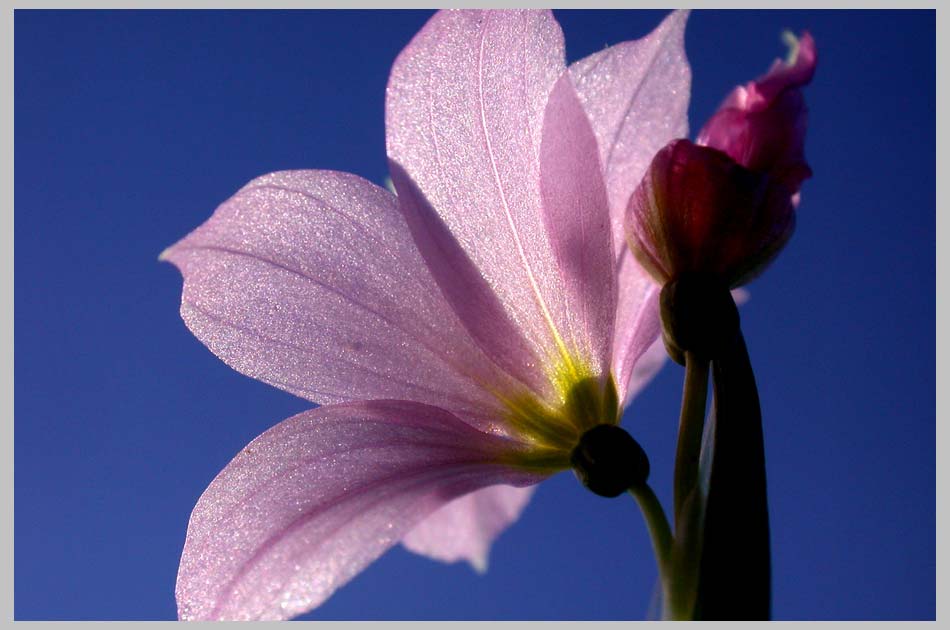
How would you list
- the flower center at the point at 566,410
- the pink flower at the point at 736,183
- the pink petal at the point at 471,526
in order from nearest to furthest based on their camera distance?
1. the pink flower at the point at 736,183
2. the flower center at the point at 566,410
3. the pink petal at the point at 471,526

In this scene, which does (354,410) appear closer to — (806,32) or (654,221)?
(654,221)

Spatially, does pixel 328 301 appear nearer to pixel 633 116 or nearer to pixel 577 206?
pixel 577 206

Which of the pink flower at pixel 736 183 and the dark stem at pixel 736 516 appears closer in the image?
the dark stem at pixel 736 516

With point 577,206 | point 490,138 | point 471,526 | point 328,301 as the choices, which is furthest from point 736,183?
point 471,526

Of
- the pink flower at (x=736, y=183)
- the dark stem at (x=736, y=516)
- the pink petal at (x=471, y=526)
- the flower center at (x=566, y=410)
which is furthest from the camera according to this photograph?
the pink petal at (x=471, y=526)

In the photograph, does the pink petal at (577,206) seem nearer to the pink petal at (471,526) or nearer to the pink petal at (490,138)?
the pink petal at (490,138)

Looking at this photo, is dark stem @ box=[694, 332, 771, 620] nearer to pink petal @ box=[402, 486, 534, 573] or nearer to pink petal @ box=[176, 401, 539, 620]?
pink petal @ box=[176, 401, 539, 620]

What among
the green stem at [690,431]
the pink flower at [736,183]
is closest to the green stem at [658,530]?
the green stem at [690,431]
